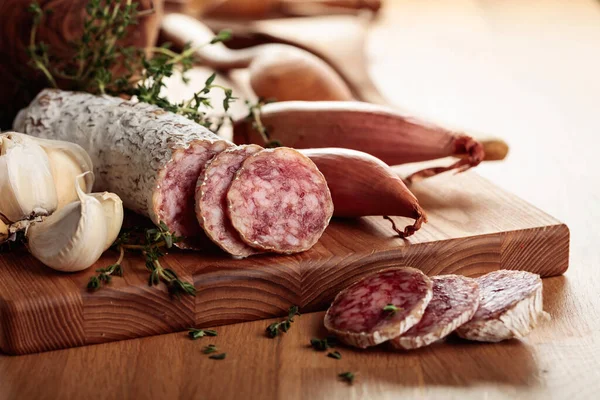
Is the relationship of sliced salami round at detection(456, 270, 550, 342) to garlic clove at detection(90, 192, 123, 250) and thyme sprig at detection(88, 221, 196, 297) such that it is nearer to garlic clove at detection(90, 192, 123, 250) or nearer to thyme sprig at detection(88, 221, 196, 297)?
thyme sprig at detection(88, 221, 196, 297)

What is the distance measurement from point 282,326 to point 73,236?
43cm

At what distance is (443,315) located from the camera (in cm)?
171

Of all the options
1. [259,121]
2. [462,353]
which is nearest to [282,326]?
[462,353]

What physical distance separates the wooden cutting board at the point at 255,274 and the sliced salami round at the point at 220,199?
0.04m

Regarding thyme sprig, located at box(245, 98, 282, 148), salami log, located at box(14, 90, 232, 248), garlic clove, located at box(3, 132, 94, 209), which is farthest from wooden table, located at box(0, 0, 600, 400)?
thyme sprig, located at box(245, 98, 282, 148)

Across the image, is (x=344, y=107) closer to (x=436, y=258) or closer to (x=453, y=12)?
(x=436, y=258)

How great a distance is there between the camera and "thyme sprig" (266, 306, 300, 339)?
5.94 feet

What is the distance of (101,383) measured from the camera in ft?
5.39

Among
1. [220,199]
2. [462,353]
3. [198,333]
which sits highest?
[220,199]

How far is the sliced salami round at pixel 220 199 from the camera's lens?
1.86m

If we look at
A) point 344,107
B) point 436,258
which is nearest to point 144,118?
point 344,107

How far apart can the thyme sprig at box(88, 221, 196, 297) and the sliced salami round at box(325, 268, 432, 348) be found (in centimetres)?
29

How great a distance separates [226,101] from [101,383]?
804 mm

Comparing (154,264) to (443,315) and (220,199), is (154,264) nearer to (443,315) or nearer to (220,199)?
(220,199)
